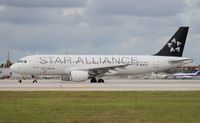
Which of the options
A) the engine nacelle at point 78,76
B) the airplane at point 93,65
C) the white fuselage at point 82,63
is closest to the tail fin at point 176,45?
the airplane at point 93,65

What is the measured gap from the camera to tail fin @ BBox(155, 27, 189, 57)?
215 feet

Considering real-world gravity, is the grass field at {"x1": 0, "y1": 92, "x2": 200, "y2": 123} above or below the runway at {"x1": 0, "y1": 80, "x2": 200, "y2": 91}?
below

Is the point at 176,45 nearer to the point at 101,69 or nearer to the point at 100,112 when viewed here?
the point at 101,69

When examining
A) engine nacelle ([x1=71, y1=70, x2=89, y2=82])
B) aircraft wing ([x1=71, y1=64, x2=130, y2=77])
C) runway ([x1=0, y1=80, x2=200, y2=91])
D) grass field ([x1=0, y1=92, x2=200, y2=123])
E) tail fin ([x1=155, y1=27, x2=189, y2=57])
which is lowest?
grass field ([x1=0, y1=92, x2=200, y2=123])

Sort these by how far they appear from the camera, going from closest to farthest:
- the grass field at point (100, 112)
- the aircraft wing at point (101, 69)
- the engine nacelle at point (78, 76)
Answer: the grass field at point (100, 112) → the engine nacelle at point (78, 76) → the aircraft wing at point (101, 69)

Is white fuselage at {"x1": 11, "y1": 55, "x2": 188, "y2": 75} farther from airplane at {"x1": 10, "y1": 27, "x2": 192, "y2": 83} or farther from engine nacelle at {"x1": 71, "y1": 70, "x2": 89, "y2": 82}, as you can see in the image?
engine nacelle at {"x1": 71, "y1": 70, "x2": 89, "y2": 82}

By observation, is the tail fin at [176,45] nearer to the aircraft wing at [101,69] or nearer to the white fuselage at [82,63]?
the white fuselage at [82,63]

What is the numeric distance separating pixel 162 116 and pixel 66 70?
4172 cm

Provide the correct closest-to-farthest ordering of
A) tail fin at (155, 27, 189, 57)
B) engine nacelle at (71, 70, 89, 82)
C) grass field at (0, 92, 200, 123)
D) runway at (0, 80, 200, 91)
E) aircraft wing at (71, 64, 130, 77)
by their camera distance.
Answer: grass field at (0, 92, 200, 123)
runway at (0, 80, 200, 91)
engine nacelle at (71, 70, 89, 82)
aircraft wing at (71, 64, 130, 77)
tail fin at (155, 27, 189, 57)

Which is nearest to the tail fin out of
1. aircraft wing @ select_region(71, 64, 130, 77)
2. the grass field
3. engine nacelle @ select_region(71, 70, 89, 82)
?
aircraft wing @ select_region(71, 64, 130, 77)

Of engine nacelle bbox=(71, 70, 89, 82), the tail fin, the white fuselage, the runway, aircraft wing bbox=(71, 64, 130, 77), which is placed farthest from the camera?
the tail fin

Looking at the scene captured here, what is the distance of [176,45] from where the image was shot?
65.6m

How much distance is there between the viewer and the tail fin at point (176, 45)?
215ft

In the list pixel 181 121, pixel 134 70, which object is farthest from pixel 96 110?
pixel 134 70
